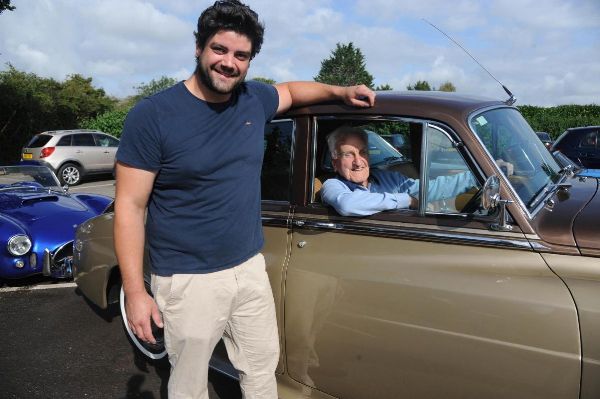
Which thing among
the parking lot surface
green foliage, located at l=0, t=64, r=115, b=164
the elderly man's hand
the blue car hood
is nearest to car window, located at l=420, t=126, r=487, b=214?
the elderly man's hand

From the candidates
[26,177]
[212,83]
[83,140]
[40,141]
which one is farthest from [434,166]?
[40,141]

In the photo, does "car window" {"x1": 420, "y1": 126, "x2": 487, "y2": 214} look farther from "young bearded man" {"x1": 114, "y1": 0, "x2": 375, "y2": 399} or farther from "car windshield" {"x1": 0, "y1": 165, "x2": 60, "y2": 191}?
"car windshield" {"x1": 0, "y1": 165, "x2": 60, "y2": 191}

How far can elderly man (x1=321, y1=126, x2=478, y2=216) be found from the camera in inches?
96.6

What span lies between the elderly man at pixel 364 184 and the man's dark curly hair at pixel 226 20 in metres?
0.77

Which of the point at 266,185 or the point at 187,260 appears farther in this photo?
the point at 266,185

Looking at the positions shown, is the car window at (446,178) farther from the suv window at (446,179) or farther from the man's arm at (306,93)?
the man's arm at (306,93)

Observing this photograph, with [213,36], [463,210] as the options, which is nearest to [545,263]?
[463,210]

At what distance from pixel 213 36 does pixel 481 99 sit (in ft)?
4.95

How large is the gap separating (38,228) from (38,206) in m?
0.61

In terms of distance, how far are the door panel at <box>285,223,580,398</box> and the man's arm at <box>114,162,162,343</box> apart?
793 millimetres

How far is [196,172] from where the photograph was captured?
2.09 meters

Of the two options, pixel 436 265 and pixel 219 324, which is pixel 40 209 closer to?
pixel 219 324

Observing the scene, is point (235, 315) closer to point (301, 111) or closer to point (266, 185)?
point (266, 185)

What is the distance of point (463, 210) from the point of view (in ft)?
7.77
